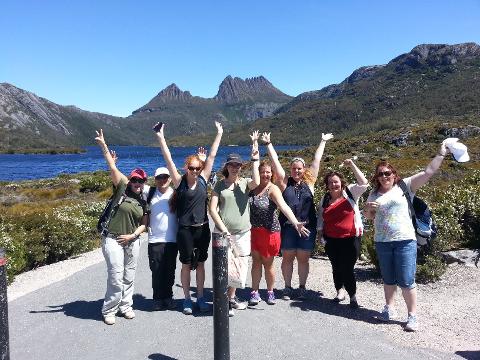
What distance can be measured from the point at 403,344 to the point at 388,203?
1527 millimetres

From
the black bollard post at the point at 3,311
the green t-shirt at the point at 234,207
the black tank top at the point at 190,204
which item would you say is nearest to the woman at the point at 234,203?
the green t-shirt at the point at 234,207

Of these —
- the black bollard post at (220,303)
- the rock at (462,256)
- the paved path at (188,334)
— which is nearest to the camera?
the black bollard post at (220,303)

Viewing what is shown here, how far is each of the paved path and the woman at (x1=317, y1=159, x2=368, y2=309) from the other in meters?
0.56

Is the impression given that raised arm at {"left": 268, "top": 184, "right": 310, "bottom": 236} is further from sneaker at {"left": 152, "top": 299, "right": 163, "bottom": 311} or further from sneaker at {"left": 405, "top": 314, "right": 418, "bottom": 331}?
sneaker at {"left": 152, "top": 299, "right": 163, "bottom": 311}

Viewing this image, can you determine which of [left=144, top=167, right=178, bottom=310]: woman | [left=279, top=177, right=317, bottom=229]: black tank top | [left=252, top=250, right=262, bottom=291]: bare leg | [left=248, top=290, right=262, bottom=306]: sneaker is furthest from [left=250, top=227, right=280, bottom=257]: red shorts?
[left=144, top=167, right=178, bottom=310]: woman

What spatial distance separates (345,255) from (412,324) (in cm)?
113

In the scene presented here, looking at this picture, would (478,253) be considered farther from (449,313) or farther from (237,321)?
(237,321)

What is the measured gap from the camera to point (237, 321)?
17.0 feet

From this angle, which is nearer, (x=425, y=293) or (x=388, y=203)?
(x=388, y=203)

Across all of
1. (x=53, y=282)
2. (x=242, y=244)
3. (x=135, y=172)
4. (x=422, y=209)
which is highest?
(x=135, y=172)

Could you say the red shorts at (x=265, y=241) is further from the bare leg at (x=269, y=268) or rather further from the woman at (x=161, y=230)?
the woman at (x=161, y=230)

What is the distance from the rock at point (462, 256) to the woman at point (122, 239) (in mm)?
5232

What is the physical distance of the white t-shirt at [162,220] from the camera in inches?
212

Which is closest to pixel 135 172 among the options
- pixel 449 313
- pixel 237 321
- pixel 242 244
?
pixel 242 244
